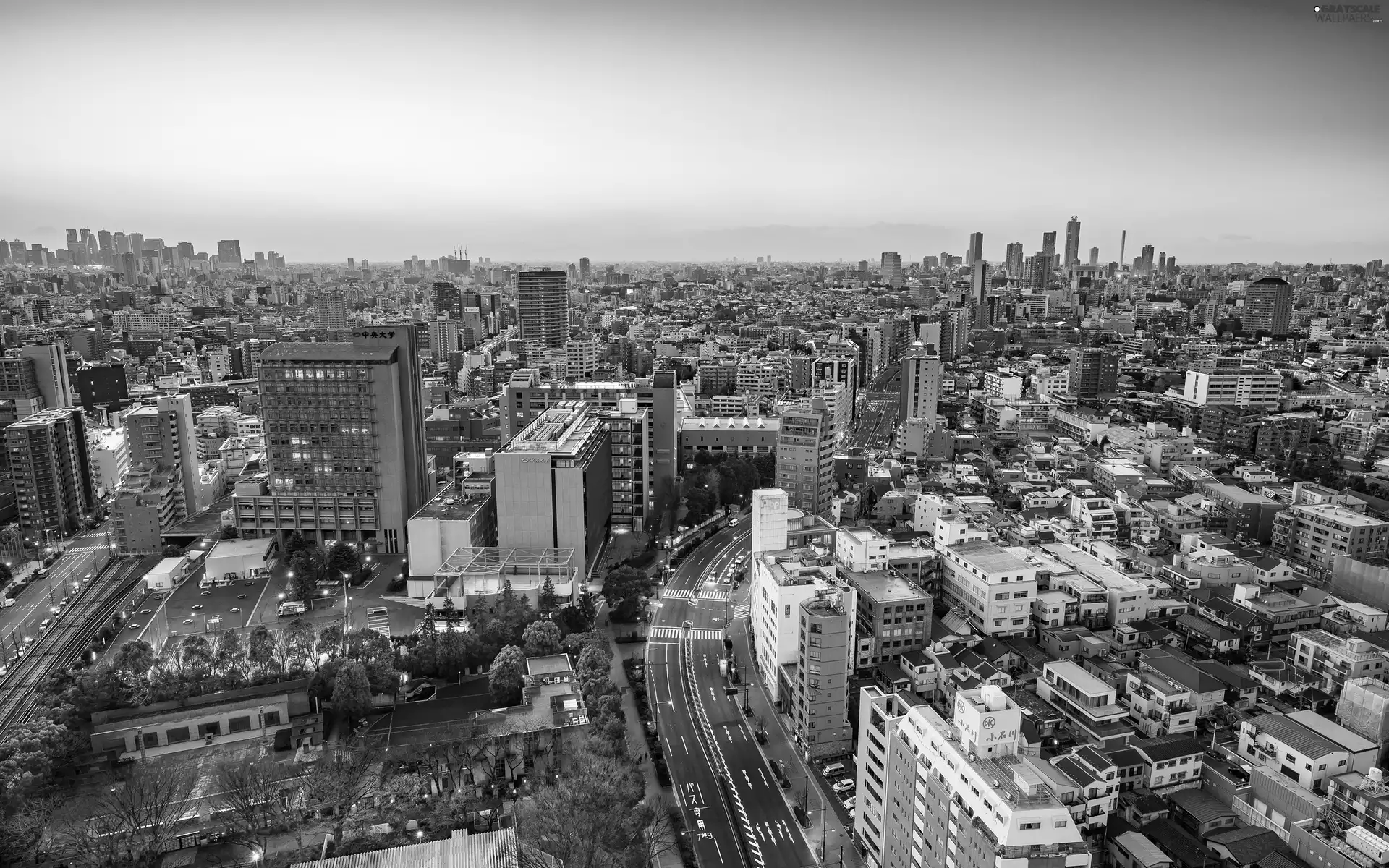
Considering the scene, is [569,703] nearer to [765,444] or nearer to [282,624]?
[282,624]

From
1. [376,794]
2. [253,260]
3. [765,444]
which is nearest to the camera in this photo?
[376,794]

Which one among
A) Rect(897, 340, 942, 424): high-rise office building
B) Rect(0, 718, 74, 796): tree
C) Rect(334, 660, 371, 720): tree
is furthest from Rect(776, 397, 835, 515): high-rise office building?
Rect(0, 718, 74, 796): tree

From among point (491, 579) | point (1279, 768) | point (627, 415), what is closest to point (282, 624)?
point (491, 579)

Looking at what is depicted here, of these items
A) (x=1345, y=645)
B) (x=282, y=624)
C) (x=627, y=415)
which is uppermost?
(x=627, y=415)

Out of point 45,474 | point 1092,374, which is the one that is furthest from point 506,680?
point 1092,374

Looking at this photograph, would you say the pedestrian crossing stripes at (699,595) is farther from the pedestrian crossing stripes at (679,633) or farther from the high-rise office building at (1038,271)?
the high-rise office building at (1038,271)

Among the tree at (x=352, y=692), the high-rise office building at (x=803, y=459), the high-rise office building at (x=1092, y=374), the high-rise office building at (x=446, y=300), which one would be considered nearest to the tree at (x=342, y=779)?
the tree at (x=352, y=692)
